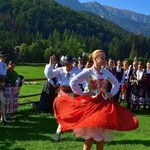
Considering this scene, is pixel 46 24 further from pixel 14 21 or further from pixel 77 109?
pixel 77 109

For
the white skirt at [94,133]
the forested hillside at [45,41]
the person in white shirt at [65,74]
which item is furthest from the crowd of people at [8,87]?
the forested hillside at [45,41]

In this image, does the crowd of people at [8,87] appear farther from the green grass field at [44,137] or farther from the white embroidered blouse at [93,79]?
the white embroidered blouse at [93,79]

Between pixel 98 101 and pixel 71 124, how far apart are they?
0.58 m

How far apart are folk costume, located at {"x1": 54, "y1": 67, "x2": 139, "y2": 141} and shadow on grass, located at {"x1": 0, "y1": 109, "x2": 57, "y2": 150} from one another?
241 cm

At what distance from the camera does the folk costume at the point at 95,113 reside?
6.64 metres

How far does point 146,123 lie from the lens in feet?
43.5

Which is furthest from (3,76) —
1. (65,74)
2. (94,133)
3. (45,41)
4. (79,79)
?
(45,41)

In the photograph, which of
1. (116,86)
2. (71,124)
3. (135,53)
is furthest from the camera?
(135,53)

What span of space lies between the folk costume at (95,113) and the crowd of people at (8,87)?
460 centimetres

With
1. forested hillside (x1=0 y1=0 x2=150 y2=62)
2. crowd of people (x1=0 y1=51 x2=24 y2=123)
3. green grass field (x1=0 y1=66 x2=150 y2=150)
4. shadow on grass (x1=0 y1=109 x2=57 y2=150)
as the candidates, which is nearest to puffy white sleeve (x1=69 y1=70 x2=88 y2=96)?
green grass field (x1=0 y1=66 x2=150 y2=150)

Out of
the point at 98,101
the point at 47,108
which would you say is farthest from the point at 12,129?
the point at 98,101

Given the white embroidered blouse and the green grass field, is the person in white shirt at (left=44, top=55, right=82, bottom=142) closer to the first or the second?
the green grass field

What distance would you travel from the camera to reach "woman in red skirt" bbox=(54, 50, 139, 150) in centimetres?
666

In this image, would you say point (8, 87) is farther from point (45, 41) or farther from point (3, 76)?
point (45, 41)
